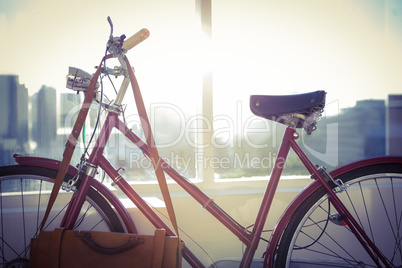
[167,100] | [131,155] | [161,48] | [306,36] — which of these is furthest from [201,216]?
[306,36]

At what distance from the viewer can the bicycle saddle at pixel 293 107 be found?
118 cm

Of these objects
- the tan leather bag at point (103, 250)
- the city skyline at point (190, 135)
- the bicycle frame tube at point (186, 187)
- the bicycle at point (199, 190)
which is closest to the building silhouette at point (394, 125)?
the city skyline at point (190, 135)

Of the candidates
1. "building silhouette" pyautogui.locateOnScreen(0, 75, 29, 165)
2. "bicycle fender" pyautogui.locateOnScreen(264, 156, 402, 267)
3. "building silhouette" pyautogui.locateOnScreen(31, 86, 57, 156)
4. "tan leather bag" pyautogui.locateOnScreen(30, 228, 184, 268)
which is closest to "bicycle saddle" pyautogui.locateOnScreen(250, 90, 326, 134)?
"bicycle fender" pyautogui.locateOnScreen(264, 156, 402, 267)

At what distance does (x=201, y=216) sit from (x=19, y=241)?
860 mm

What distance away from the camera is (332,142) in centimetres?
203

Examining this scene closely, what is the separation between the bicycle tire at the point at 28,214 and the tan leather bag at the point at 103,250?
17 centimetres

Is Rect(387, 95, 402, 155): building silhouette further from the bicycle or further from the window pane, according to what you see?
the bicycle

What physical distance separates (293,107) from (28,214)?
1.22 metres

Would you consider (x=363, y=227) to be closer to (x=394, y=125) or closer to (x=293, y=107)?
(x=394, y=125)

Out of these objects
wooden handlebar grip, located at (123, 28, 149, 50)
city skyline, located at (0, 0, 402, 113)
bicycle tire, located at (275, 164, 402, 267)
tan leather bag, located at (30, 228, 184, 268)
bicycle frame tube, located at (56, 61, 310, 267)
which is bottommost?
bicycle tire, located at (275, 164, 402, 267)

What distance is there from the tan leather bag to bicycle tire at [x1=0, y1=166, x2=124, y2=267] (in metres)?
0.17

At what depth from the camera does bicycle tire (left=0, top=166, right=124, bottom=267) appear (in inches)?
45.5

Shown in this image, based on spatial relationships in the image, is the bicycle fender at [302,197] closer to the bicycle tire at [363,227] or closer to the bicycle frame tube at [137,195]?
the bicycle frame tube at [137,195]

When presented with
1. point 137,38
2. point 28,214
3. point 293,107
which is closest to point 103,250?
point 28,214
